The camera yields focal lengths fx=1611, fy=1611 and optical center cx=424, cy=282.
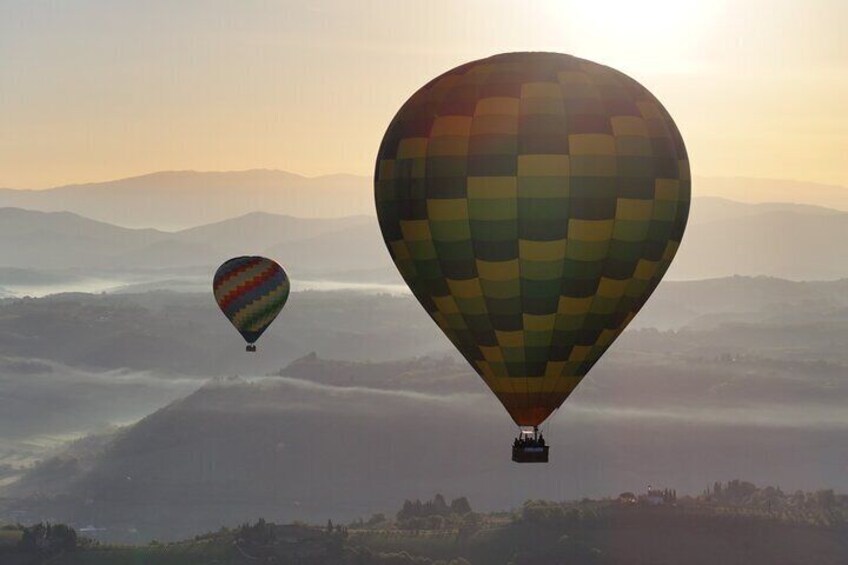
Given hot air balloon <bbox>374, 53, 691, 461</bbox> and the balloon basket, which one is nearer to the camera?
the balloon basket

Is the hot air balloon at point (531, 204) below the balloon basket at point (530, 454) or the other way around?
the other way around

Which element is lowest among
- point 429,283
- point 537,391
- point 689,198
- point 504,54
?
point 537,391

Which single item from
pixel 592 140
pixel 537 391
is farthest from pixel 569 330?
pixel 592 140

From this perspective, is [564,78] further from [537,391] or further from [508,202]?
[537,391]

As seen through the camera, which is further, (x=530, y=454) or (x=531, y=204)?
(x=531, y=204)

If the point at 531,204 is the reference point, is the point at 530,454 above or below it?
below

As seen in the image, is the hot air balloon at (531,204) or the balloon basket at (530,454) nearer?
the balloon basket at (530,454)

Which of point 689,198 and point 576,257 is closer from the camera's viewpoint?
point 576,257

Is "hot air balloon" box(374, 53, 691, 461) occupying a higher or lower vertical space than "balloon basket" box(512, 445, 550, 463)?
higher
